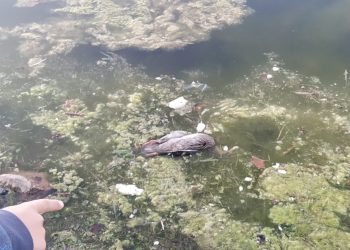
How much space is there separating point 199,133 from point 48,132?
1.92 m

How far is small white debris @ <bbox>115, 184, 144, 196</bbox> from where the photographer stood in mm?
4203

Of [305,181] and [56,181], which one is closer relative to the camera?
[305,181]

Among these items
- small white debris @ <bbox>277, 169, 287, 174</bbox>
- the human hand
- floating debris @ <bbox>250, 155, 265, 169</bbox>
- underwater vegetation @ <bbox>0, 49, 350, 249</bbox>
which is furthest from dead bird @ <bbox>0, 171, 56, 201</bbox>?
the human hand

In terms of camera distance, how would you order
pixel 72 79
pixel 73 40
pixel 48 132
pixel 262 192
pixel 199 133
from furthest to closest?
pixel 73 40, pixel 72 79, pixel 48 132, pixel 199 133, pixel 262 192

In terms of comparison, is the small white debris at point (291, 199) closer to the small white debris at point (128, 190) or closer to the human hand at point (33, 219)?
the small white debris at point (128, 190)

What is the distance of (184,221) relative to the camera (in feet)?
12.7

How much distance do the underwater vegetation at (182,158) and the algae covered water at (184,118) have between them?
1 cm

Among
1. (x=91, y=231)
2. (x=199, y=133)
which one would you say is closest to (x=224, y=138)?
(x=199, y=133)

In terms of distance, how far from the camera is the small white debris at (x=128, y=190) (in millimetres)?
4203

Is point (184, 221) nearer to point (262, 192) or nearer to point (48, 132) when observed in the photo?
point (262, 192)

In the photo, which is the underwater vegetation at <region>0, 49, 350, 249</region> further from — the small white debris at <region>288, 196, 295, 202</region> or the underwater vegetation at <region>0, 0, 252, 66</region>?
the underwater vegetation at <region>0, 0, 252, 66</region>

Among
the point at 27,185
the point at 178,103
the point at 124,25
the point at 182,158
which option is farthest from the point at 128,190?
the point at 124,25

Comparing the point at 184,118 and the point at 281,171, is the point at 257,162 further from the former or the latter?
the point at 184,118

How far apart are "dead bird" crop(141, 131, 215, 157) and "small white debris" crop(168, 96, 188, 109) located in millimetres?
700
